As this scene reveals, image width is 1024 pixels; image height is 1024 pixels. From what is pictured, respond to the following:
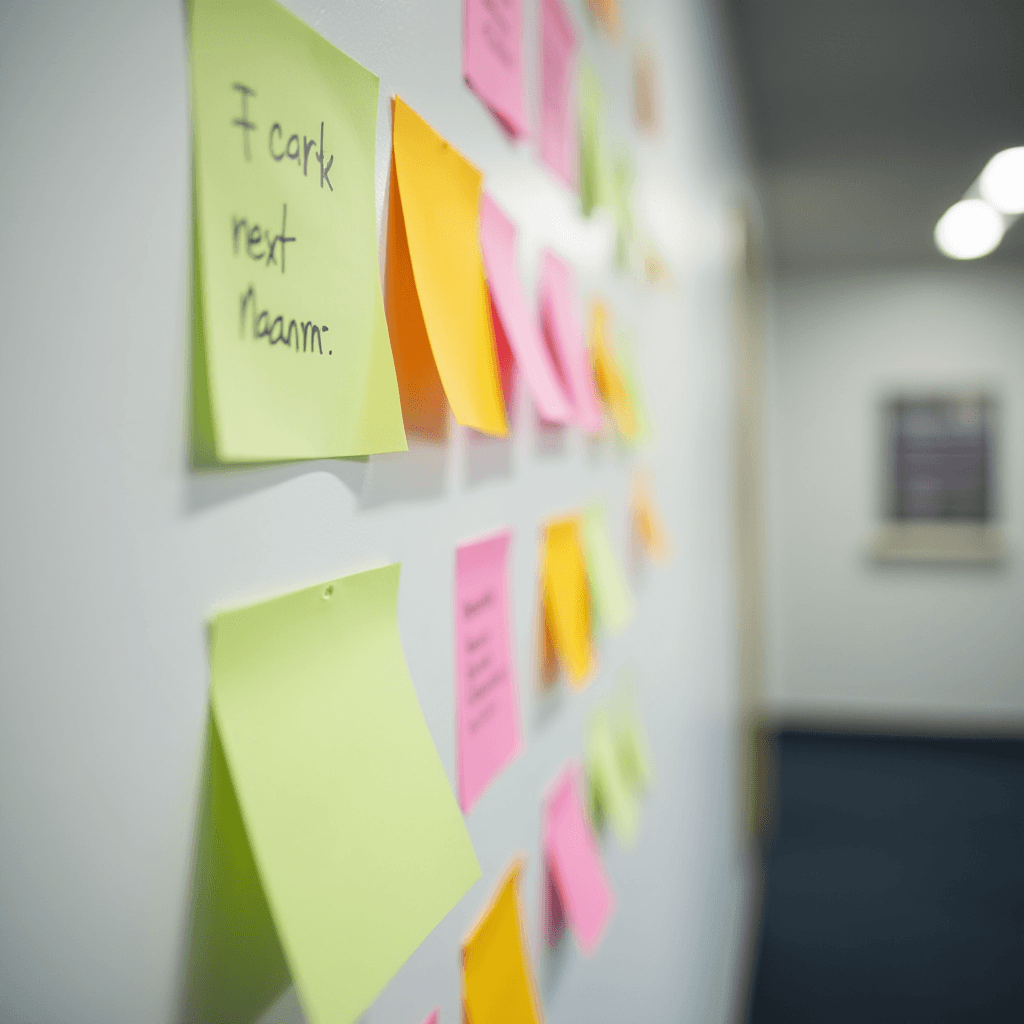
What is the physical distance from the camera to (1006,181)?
2.28 metres

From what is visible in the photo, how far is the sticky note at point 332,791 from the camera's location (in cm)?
19

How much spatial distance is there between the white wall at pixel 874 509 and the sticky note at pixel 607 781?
3.59 meters

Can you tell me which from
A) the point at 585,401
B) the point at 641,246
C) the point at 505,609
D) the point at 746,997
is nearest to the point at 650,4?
the point at 641,246

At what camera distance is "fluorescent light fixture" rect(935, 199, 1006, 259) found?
2742 mm

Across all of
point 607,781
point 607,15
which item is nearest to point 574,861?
point 607,781

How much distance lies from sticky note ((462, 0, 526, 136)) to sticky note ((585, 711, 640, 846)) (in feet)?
1.28

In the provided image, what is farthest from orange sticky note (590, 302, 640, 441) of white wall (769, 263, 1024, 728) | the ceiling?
white wall (769, 263, 1024, 728)

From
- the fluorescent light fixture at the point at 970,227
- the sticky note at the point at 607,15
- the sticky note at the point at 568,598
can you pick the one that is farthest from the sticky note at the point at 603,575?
the fluorescent light fixture at the point at 970,227

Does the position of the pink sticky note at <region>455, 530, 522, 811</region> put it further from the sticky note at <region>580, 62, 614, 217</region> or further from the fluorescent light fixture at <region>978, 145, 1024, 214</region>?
the fluorescent light fixture at <region>978, 145, 1024, 214</region>

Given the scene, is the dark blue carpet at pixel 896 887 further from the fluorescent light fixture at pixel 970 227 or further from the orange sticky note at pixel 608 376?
the fluorescent light fixture at pixel 970 227

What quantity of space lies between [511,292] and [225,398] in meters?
0.22

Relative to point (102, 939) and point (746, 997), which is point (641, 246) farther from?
point (746, 997)

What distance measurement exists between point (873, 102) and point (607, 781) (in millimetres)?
2174

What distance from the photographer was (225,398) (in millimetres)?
179
